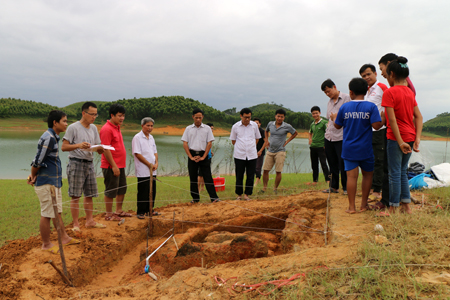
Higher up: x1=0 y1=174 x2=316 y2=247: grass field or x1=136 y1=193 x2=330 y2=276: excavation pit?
x1=136 y1=193 x2=330 y2=276: excavation pit

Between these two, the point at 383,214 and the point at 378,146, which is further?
the point at 378,146

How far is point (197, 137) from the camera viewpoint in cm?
524

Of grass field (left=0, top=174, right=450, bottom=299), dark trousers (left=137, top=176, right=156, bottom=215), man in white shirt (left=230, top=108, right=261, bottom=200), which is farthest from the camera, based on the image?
man in white shirt (left=230, top=108, right=261, bottom=200)

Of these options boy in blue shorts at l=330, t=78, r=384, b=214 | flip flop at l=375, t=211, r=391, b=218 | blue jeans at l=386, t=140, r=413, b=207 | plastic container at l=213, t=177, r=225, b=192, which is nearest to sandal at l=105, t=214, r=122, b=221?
plastic container at l=213, t=177, r=225, b=192

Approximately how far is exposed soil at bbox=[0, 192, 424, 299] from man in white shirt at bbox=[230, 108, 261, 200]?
66 centimetres

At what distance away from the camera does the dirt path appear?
2330 mm

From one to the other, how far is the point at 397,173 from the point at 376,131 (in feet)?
3.65

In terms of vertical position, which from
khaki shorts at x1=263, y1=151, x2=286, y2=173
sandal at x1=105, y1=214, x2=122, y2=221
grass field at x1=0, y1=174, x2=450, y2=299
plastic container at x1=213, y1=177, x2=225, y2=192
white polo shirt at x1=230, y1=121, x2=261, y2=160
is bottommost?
sandal at x1=105, y1=214, x2=122, y2=221

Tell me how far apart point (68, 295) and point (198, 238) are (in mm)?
1903

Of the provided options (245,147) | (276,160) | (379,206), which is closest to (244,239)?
(379,206)

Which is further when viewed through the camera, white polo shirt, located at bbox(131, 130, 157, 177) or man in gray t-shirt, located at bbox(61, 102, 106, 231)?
white polo shirt, located at bbox(131, 130, 157, 177)

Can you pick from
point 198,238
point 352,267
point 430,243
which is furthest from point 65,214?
point 430,243

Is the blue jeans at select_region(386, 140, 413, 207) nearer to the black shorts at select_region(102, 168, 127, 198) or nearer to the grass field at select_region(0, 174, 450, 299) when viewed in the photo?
the grass field at select_region(0, 174, 450, 299)

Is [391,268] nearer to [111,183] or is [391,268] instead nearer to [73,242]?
[73,242]
